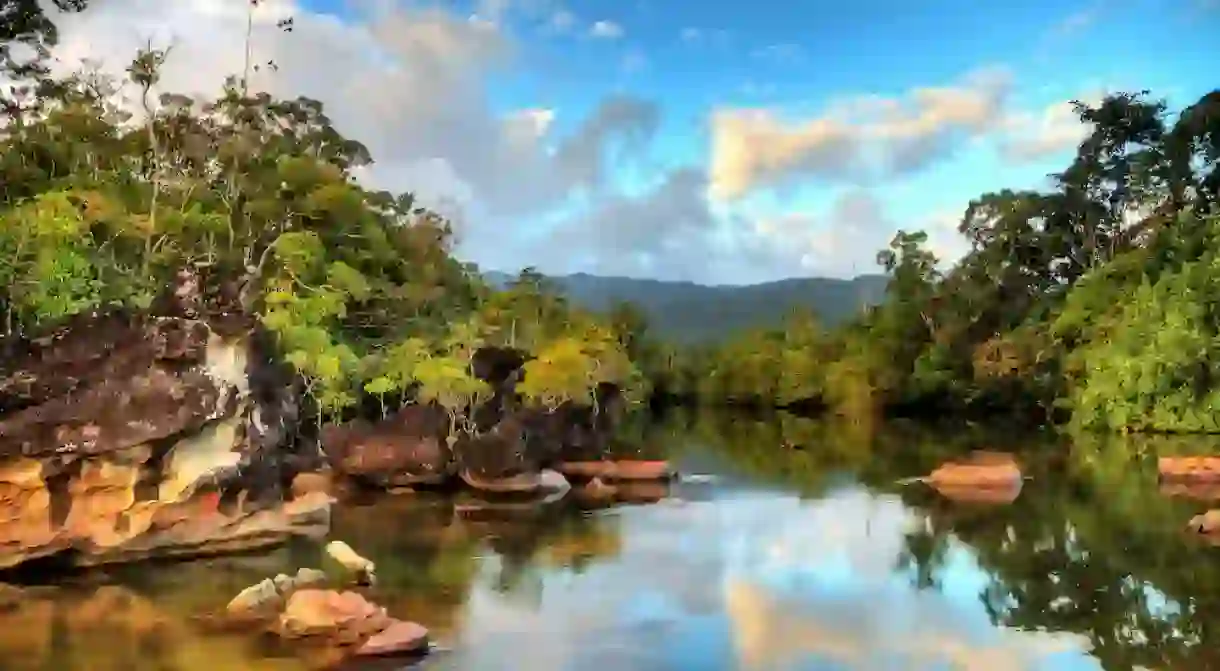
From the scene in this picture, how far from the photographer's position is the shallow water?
13.3 metres

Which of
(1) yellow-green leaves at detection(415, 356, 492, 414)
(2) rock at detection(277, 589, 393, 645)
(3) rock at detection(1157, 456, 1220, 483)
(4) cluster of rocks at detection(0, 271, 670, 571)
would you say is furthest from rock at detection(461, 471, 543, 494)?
(3) rock at detection(1157, 456, 1220, 483)

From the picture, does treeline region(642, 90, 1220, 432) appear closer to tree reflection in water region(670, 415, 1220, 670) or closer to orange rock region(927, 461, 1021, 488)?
tree reflection in water region(670, 415, 1220, 670)

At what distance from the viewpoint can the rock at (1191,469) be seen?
28.3 meters

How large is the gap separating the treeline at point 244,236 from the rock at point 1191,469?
1518 cm

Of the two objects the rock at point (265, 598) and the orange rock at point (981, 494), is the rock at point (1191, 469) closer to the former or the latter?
the orange rock at point (981, 494)

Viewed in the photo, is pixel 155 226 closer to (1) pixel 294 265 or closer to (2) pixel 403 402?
(1) pixel 294 265

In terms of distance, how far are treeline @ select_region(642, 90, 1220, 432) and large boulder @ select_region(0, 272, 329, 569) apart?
3075 cm

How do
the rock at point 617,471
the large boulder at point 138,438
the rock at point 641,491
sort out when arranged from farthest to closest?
the rock at point 617,471 < the rock at point 641,491 < the large boulder at point 138,438

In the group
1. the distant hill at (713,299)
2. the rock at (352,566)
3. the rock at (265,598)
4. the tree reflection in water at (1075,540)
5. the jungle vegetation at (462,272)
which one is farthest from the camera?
the distant hill at (713,299)

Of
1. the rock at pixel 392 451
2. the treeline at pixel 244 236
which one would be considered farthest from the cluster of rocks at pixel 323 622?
the rock at pixel 392 451

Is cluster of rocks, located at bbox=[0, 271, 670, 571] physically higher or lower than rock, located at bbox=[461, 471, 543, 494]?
higher

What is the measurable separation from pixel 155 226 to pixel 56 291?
21.4ft

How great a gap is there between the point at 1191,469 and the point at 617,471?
14.1 m

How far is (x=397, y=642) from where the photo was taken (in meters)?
12.8
